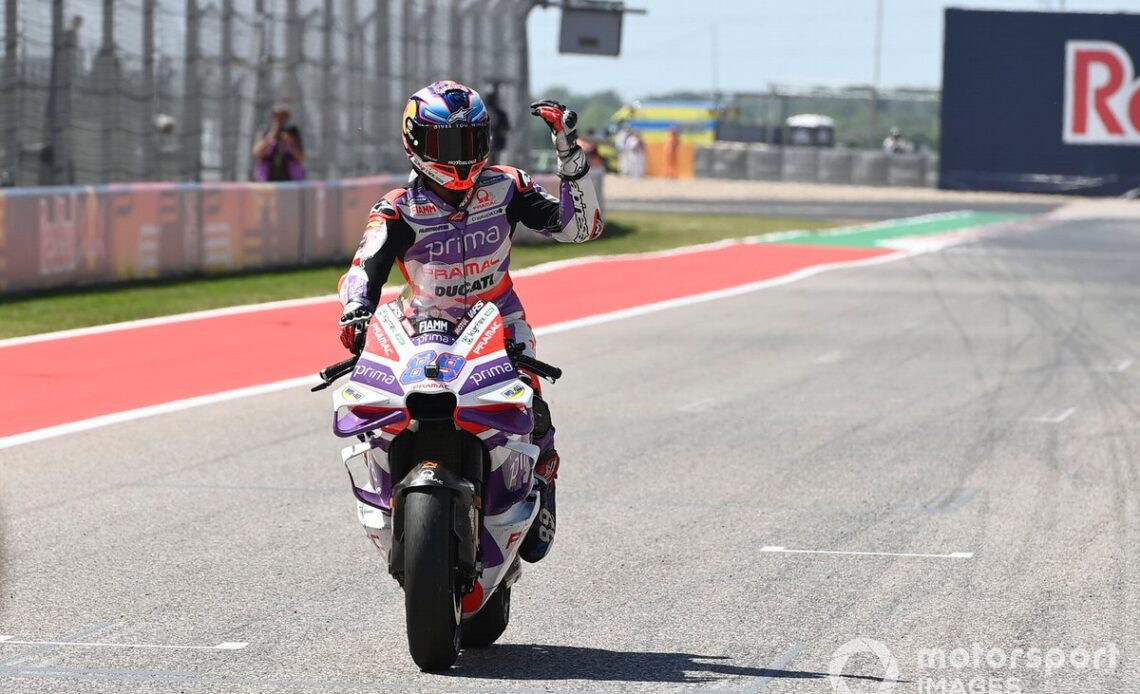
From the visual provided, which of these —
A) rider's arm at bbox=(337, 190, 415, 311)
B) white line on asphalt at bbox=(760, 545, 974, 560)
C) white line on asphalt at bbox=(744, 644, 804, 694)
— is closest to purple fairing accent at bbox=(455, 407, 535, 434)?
rider's arm at bbox=(337, 190, 415, 311)

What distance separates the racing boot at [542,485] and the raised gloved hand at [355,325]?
614 millimetres

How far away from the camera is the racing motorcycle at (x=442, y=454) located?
5.39 metres

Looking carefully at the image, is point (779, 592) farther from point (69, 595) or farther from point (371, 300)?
point (69, 595)

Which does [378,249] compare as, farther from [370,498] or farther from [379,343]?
[370,498]

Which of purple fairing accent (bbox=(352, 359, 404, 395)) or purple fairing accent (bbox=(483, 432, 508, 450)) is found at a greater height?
purple fairing accent (bbox=(352, 359, 404, 395))

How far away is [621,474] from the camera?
9.46 meters

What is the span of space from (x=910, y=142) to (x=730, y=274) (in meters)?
45.4

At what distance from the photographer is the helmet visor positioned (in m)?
5.90

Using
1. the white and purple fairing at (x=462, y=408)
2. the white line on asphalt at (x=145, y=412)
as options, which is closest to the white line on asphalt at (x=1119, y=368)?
the white line on asphalt at (x=145, y=412)

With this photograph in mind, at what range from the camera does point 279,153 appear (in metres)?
22.8

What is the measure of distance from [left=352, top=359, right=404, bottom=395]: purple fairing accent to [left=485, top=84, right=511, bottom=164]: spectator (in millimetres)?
23946

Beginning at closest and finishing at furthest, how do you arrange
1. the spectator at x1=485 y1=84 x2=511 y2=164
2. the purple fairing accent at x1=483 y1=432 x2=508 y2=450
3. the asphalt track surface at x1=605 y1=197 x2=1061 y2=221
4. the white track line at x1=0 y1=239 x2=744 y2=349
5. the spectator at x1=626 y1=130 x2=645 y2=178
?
the purple fairing accent at x1=483 y1=432 x2=508 y2=450 < the white track line at x1=0 y1=239 x2=744 y2=349 < the spectator at x1=485 y1=84 x2=511 y2=164 < the asphalt track surface at x1=605 y1=197 x2=1061 y2=221 < the spectator at x1=626 y1=130 x2=645 y2=178

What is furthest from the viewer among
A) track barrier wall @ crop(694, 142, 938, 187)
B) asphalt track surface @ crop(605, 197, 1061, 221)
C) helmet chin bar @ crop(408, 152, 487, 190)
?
track barrier wall @ crop(694, 142, 938, 187)

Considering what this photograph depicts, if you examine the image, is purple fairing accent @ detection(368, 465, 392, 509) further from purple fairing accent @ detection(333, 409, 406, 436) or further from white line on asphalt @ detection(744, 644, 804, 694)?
white line on asphalt @ detection(744, 644, 804, 694)
